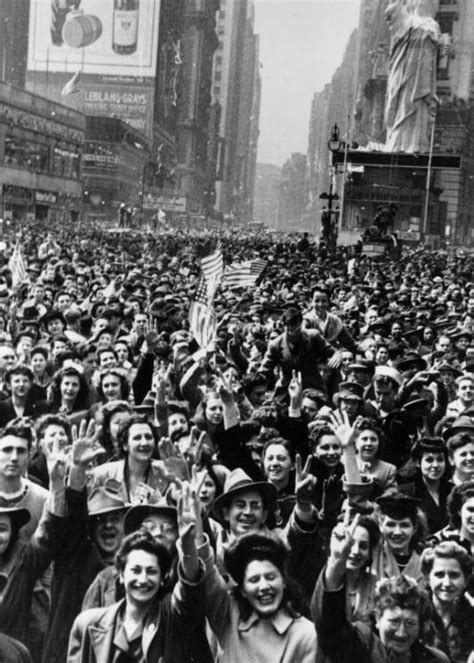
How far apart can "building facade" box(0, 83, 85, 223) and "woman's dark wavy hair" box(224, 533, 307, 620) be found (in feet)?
217

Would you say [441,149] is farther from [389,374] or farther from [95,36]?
[389,374]

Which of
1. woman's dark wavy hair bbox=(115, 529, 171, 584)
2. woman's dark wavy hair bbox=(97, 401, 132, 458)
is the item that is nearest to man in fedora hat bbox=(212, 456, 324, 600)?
woman's dark wavy hair bbox=(115, 529, 171, 584)

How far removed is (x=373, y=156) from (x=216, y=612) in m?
65.0

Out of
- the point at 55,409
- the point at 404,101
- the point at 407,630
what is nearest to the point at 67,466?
the point at 407,630

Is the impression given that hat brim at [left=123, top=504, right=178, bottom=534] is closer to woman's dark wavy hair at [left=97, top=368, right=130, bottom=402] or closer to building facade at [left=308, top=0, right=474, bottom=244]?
woman's dark wavy hair at [left=97, top=368, right=130, bottom=402]

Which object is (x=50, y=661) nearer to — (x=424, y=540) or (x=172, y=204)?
(x=424, y=540)

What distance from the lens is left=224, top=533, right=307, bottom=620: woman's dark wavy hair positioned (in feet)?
14.0

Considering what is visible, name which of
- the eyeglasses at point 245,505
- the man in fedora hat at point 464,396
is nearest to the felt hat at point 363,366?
the man in fedora hat at point 464,396

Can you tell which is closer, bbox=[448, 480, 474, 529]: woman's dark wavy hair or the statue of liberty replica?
bbox=[448, 480, 474, 529]: woman's dark wavy hair

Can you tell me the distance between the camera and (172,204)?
110500 mm

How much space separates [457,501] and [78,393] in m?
3.58

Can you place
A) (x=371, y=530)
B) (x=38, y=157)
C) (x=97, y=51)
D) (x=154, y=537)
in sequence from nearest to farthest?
(x=154, y=537), (x=371, y=530), (x=38, y=157), (x=97, y=51)

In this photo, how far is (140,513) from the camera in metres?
4.95

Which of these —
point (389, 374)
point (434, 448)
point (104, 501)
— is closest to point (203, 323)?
point (389, 374)
